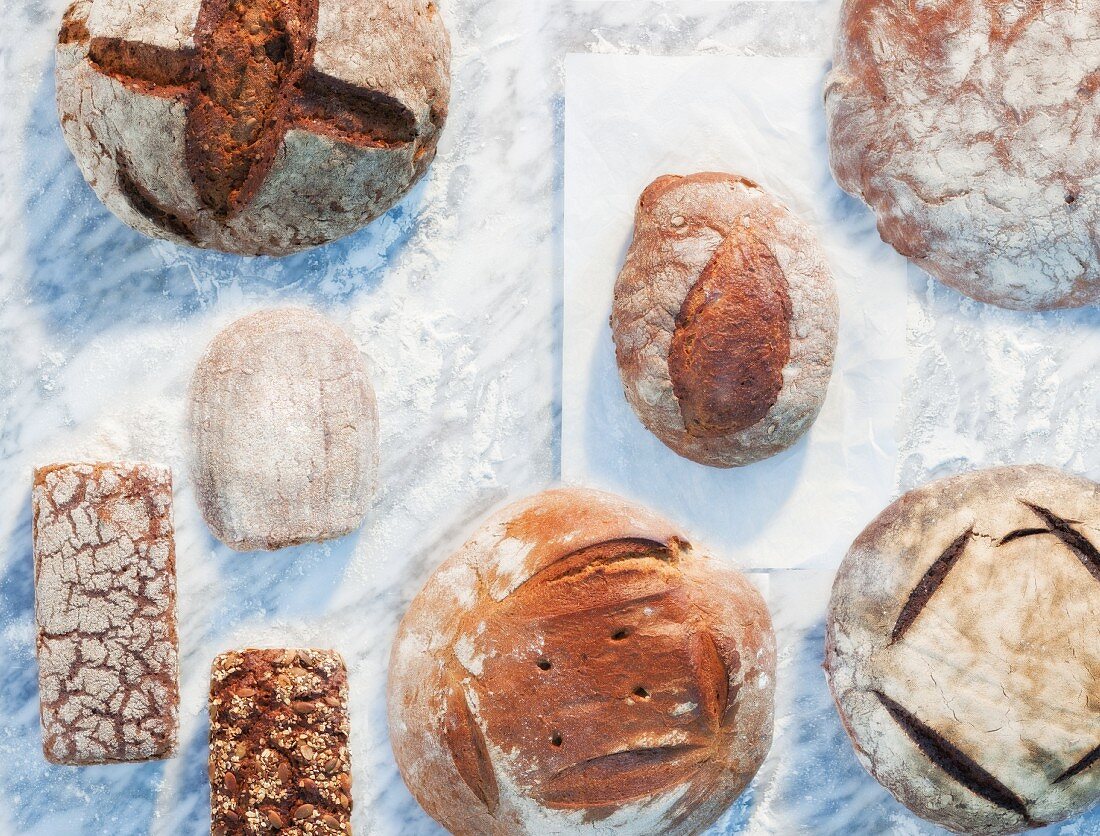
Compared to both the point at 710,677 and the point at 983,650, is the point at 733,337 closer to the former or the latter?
the point at 710,677

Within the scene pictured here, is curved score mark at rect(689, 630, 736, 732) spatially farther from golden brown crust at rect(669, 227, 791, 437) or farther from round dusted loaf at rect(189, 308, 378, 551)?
round dusted loaf at rect(189, 308, 378, 551)

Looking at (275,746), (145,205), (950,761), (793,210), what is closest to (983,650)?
(950,761)

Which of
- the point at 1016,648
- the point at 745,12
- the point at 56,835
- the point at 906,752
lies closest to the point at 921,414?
the point at 1016,648

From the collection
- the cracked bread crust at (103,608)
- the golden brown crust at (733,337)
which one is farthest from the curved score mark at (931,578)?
the cracked bread crust at (103,608)

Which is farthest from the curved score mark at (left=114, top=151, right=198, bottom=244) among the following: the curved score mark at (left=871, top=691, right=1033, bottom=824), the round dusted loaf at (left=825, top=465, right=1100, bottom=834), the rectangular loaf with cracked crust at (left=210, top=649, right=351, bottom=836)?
the curved score mark at (left=871, top=691, right=1033, bottom=824)

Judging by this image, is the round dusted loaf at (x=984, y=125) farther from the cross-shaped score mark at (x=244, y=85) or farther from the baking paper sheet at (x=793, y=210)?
the cross-shaped score mark at (x=244, y=85)

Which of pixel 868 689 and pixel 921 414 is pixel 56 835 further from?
pixel 921 414

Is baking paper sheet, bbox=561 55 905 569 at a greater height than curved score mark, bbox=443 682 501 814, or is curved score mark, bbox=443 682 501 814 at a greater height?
baking paper sheet, bbox=561 55 905 569
